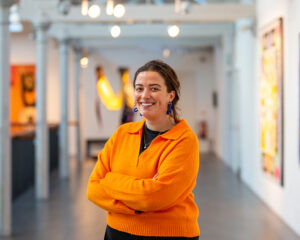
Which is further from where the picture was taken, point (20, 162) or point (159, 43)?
point (159, 43)

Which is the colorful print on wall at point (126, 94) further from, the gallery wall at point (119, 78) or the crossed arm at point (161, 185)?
the crossed arm at point (161, 185)

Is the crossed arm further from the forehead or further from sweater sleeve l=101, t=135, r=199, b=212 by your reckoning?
the forehead

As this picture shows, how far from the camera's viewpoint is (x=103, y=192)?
2023mm

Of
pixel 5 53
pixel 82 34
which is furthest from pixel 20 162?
pixel 82 34

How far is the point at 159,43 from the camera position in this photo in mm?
14141

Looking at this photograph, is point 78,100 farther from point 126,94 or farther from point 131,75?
point 131,75

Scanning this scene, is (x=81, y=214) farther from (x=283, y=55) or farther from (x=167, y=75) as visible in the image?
(x=167, y=75)

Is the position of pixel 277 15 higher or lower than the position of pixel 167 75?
higher

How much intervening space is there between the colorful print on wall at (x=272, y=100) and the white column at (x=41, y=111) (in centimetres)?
384

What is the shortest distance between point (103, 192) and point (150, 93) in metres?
0.52

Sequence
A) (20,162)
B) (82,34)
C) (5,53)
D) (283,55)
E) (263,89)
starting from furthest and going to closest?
(82,34) < (20,162) < (263,89) < (283,55) < (5,53)

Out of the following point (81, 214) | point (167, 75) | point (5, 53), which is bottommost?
point (81, 214)

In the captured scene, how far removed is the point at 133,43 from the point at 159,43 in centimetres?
86

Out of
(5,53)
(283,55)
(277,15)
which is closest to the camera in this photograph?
(5,53)
